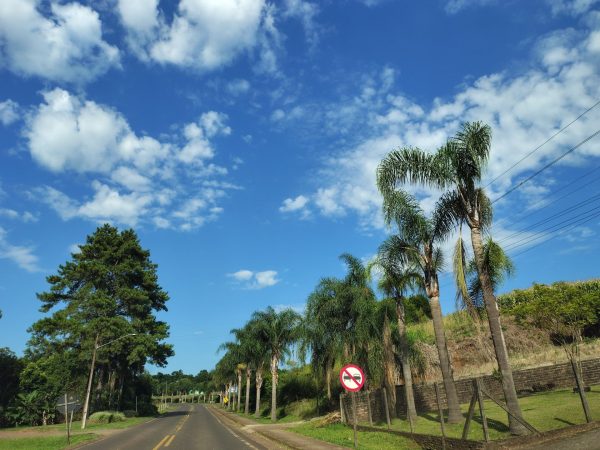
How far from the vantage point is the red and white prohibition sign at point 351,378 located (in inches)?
529

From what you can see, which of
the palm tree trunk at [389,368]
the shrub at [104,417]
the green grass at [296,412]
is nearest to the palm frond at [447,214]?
the palm tree trunk at [389,368]

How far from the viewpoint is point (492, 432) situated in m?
13.4

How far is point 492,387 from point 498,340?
443 inches

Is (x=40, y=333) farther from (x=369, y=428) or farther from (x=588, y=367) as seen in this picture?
(x=588, y=367)

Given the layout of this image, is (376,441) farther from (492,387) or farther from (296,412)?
(296,412)

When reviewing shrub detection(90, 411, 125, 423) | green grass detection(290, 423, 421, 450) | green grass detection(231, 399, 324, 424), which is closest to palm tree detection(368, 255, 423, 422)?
green grass detection(290, 423, 421, 450)

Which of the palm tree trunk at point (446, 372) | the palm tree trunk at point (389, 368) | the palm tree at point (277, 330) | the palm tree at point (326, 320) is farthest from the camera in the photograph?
the palm tree at point (277, 330)

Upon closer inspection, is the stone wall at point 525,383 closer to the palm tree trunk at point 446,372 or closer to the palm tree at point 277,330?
the palm tree trunk at point 446,372

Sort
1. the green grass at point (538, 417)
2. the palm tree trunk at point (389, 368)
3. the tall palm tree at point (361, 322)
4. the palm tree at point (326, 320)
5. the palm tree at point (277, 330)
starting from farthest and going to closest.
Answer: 1. the palm tree at point (277, 330)
2. the palm tree at point (326, 320)
3. the tall palm tree at point (361, 322)
4. the palm tree trunk at point (389, 368)
5. the green grass at point (538, 417)

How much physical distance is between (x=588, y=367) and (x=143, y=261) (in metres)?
49.1

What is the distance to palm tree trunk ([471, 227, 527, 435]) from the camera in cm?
1274

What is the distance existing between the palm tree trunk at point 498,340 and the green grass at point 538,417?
0.61 meters

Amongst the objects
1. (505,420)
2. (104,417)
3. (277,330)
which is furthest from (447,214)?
(104,417)

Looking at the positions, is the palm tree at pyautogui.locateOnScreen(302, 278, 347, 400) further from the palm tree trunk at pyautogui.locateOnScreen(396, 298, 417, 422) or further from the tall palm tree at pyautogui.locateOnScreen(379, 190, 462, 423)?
the tall palm tree at pyautogui.locateOnScreen(379, 190, 462, 423)
